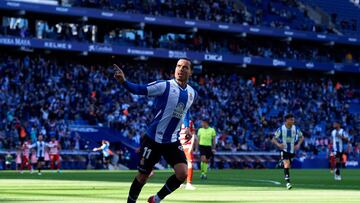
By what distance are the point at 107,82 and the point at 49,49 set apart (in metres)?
5.78

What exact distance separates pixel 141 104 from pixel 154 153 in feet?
151

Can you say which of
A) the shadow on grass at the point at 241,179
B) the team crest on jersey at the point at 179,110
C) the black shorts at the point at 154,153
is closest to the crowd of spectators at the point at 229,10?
the shadow on grass at the point at 241,179

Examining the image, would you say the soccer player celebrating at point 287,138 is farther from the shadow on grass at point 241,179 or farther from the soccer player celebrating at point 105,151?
the soccer player celebrating at point 105,151

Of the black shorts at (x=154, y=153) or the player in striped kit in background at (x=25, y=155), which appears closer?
the black shorts at (x=154, y=153)

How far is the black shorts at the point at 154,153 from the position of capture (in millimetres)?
14125

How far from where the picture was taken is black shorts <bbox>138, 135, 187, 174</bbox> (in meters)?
14.1

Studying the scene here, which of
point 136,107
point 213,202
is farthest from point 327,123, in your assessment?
point 213,202

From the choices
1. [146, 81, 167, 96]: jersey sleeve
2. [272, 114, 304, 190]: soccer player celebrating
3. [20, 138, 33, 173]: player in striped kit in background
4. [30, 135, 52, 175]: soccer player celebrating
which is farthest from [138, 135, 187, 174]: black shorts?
[20, 138, 33, 173]: player in striped kit in background

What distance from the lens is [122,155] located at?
177 ft

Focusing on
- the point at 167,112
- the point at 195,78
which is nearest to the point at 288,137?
the point at 167,112

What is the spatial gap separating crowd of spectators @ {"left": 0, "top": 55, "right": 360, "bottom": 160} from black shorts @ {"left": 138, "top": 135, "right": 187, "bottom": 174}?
36.4m

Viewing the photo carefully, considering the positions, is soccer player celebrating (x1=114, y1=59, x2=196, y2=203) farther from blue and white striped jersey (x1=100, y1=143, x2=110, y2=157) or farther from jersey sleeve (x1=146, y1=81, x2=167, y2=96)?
blue and white striped jersey (x1=100, y1=143, x2=110, y2=157)

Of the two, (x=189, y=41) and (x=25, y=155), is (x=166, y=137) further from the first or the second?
(x=189, y=41)

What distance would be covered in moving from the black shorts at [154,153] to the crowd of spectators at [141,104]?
3640 centimetres
